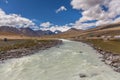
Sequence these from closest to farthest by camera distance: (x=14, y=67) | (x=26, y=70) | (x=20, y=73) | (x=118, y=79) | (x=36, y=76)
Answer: (x=118, y=79)
(x=36, y=76)
(x=20, y=73)
(x=26, y=70)
(x=14, y=67)

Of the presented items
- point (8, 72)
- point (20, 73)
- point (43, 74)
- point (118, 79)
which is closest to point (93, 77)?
point (118, 79)

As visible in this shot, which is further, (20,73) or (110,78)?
(20,73)

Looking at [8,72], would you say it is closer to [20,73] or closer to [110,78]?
[20,73]

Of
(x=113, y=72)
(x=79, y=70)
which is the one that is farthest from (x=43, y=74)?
(x=113, y=72)

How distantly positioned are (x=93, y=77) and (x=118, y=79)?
3.17 metres

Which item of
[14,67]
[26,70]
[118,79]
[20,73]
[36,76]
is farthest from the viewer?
[14,67]

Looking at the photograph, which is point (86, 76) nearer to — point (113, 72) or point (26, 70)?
Result: point (113, 72)

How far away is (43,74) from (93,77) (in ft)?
23.4

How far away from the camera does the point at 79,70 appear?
29.2 m

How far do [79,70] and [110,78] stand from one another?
5644 mm

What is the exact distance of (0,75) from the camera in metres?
27.4

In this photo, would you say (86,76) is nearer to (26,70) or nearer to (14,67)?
(26,70)

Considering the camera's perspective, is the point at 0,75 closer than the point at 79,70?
Yes

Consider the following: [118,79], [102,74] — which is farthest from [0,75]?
[118,79]
